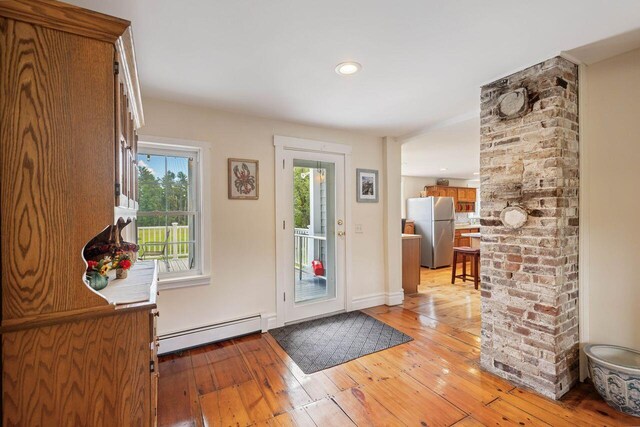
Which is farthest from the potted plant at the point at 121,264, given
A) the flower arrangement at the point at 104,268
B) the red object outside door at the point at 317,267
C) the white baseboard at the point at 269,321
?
the red object outside door at the point at 317,267

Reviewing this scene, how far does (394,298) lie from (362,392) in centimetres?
197

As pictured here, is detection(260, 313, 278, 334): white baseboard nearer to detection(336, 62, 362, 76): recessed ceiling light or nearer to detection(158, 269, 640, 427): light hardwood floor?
detection(158, 269, 640, 427): light hardwood floor

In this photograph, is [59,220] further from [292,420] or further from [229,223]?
[229,223]

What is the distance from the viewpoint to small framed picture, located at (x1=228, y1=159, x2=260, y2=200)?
285 centimetres

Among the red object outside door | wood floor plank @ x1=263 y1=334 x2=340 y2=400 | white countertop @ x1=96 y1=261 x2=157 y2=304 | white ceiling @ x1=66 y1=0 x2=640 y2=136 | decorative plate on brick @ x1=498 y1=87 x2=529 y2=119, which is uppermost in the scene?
white ceiling @ x1=66 y1=0 x2=640 y2=136

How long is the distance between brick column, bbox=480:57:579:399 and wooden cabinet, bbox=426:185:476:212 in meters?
→ 5.59

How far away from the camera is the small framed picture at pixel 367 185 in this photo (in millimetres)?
3669

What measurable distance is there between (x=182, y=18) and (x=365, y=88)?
138cm

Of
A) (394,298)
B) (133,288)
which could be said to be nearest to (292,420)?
(133,288)

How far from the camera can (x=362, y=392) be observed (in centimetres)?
201

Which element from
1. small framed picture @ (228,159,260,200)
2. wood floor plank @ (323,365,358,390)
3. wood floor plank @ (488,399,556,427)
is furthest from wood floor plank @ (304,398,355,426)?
small framed picture @ (228,159,260,200)

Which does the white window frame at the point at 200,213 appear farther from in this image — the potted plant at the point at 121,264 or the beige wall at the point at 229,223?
the potted plant at the point at 121,264

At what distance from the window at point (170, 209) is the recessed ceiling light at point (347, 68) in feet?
5.08

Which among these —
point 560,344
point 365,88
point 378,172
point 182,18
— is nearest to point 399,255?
point 378,172
